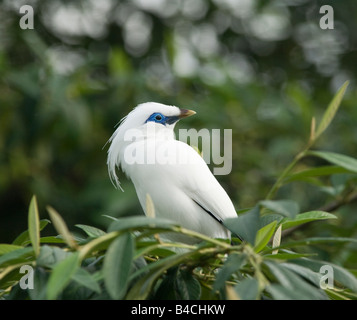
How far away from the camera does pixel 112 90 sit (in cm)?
578

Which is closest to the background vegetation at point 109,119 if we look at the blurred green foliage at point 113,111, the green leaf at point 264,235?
the blurred green foliage at point 113,111

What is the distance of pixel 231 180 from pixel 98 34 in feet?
10.6

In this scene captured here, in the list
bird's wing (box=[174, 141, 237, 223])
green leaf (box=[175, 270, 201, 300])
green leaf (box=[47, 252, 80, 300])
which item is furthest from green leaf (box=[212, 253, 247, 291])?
bird's wing (box=[174, 141, 237, 223])

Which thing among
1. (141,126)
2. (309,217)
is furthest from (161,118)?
(309,217)

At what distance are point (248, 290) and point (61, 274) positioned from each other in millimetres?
482

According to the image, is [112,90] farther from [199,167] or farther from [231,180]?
[199,167]

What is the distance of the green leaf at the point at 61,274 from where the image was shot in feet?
4.59

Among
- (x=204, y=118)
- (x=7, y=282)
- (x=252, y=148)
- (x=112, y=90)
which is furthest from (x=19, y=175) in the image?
(x=7, y=282)

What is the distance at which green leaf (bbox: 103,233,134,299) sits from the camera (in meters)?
1.49

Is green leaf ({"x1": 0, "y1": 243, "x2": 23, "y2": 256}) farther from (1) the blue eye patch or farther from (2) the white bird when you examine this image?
(1) the blue eye patch

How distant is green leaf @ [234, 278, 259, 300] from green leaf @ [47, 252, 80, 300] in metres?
Answer: 0.43

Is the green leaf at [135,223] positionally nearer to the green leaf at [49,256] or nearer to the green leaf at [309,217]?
the green leaf at [49,256]

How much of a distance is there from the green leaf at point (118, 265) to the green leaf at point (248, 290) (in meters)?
0.29
